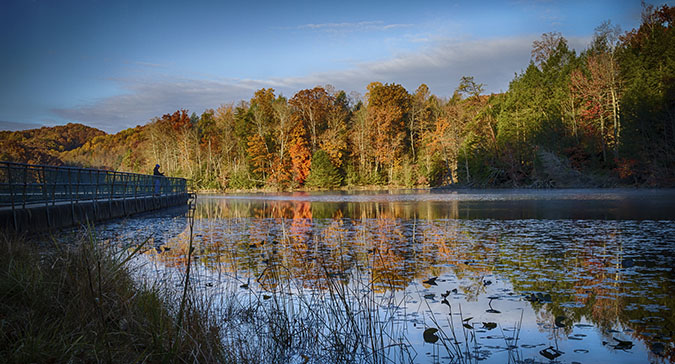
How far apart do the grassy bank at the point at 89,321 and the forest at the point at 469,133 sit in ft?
130

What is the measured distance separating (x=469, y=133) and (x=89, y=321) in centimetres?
4979

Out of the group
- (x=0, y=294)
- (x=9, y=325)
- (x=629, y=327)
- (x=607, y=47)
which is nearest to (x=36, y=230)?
(x=0, y=294)

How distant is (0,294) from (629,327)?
5.48 meters

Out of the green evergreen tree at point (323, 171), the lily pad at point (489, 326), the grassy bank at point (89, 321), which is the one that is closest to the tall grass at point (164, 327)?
the grassy bank at point (89, 321)

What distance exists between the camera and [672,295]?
17.1 feet

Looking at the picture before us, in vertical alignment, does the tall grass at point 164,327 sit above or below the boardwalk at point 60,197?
below

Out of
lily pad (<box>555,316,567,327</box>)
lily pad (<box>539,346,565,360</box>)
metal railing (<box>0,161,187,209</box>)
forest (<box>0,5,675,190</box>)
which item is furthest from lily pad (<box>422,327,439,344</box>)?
forest (<box>0,5,675,190</box>)

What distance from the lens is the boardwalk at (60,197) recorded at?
1103cm

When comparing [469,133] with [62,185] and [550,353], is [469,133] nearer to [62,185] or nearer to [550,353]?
[62,185]

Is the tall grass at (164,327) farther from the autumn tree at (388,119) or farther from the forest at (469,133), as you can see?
the autumn tree at (388,119)

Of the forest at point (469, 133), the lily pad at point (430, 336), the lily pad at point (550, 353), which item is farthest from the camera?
the forest at point (469, 133)

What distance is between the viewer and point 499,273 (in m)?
6.66

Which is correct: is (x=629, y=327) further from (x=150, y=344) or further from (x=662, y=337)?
(x=150, y=344)

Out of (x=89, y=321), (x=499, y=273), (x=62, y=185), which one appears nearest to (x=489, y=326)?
(x=499, y=273)
